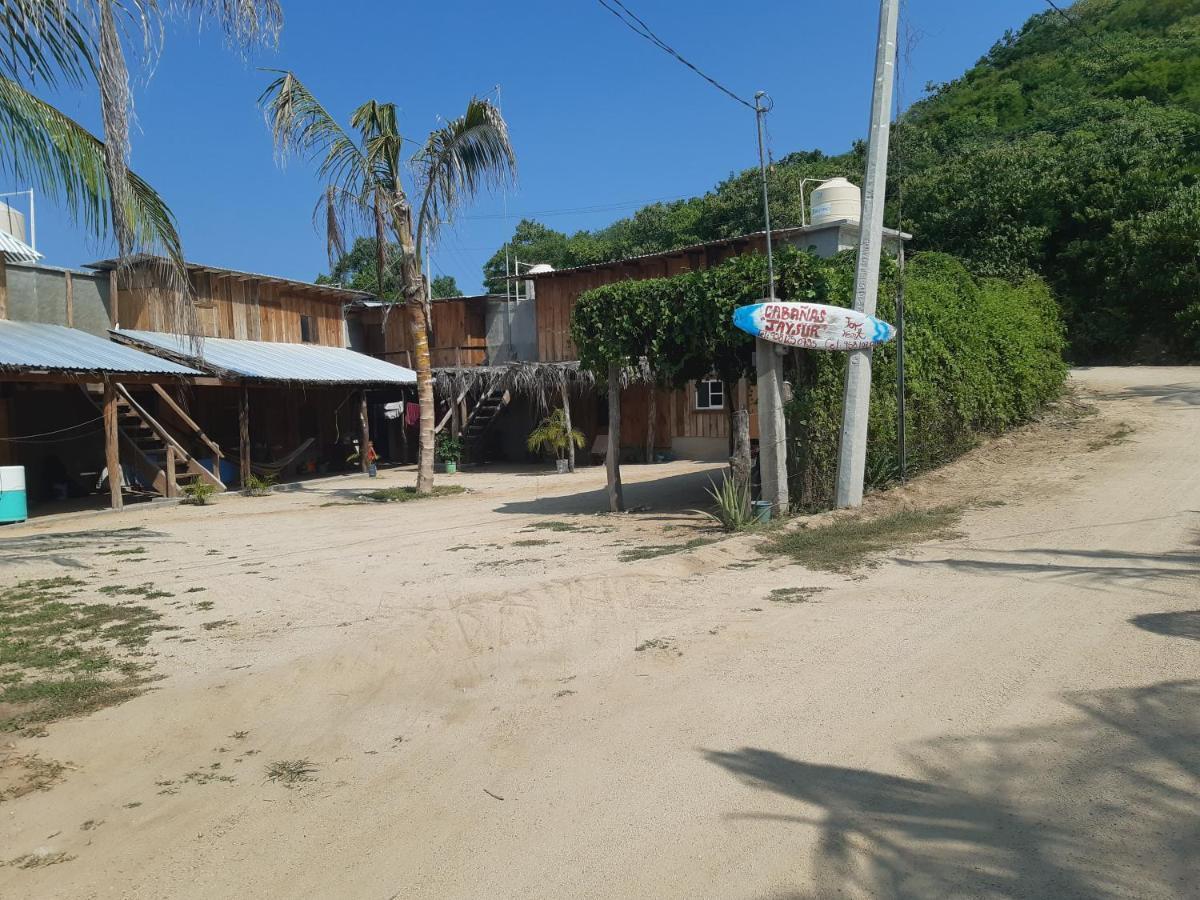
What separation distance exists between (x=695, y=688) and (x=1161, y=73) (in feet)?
136

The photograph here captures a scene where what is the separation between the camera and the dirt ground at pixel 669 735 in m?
3.24

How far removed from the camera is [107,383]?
1599 cm

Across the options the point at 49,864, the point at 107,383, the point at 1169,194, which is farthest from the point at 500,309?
the point at 49,864

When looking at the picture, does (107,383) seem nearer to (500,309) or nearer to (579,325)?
(579,325)

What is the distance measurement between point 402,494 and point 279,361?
257 inches

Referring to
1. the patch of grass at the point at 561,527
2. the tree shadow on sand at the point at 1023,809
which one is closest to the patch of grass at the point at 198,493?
the patch of grass at the point at 561,527

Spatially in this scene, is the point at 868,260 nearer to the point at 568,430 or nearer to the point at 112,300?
the point at 568,430

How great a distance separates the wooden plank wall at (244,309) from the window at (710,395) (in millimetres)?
12068

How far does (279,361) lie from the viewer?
2186 cm

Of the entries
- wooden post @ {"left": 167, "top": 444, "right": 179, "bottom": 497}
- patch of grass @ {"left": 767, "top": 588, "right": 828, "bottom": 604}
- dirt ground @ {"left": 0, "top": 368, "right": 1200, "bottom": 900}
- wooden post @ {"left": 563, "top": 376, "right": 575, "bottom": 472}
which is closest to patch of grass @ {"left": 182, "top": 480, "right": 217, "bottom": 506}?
wooden post @ {"left": 167, "top": 444, "right": 179, "bottom": 497}

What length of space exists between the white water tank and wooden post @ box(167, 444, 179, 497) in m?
15.0

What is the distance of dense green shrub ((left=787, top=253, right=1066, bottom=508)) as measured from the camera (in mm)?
10453

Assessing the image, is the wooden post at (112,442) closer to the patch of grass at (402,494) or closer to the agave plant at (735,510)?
the patch of grass at (402,494)

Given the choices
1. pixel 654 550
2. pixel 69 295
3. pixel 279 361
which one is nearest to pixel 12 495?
pixel 69 295
